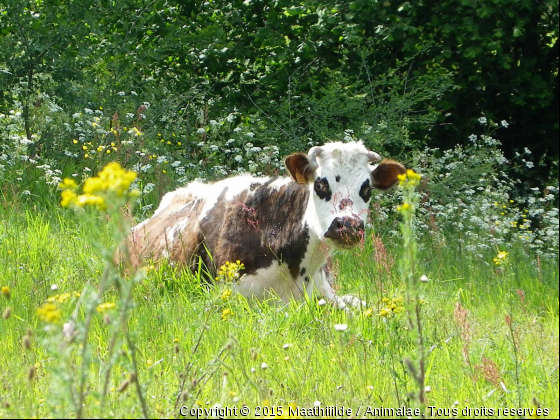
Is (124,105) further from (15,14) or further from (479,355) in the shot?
(479,355)

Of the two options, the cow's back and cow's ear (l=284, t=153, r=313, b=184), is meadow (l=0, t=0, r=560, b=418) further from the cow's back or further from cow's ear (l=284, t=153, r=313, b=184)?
cow's ear (l=284, t=153, r=313, b=184)

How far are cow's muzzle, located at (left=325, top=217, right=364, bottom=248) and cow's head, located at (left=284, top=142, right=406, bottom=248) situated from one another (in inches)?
1.3

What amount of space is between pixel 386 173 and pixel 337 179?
45 centimetres

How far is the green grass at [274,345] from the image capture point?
341cm

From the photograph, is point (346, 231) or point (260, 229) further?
point (260, 229)

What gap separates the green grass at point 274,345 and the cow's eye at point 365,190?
0.52m

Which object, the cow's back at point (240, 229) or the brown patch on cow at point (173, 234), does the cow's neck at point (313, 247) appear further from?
the brown patch on cow at point (173, 234)

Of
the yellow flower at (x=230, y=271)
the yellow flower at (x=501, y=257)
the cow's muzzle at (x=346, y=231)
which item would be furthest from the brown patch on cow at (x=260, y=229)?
the yellow flower at (x=230, y=271)

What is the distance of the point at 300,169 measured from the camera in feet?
20.2

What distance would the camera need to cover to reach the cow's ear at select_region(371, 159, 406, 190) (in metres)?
6.15

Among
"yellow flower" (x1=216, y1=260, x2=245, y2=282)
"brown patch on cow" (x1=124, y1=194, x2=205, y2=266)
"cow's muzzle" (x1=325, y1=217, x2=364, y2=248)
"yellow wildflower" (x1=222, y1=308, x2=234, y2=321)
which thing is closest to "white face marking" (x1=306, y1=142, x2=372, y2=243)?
"cow's muzzle" (x1=325, y1=217, x2=364, y2=248)

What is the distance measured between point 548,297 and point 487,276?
36.8 inches

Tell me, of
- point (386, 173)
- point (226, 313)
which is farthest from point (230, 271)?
point (386, 173)

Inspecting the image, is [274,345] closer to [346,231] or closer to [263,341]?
[263,341]
